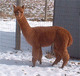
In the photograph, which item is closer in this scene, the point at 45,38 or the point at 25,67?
the point at 25,67

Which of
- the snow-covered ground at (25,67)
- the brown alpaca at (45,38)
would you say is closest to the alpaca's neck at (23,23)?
the brown alpaca at (45,38)

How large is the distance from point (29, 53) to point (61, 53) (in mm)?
2133

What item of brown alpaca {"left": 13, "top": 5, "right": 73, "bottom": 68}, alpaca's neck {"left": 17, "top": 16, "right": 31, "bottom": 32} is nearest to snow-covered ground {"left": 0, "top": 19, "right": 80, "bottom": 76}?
brown alpaca {"left": 13, "top": 5, "right": 73, "bottom": 68}

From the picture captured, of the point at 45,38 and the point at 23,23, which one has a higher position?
the point at 23,23

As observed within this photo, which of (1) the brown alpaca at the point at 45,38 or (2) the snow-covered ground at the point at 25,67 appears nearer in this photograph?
(2) the snow-covered ground at the point at 25,67

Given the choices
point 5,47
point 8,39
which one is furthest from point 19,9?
point 8,39

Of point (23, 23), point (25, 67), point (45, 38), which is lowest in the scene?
point (25, 67)

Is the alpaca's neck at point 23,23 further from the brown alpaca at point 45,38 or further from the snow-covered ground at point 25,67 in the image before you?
the snow-covered ground at point 25,67

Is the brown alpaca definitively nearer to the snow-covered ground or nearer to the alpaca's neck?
the alpaca's neck

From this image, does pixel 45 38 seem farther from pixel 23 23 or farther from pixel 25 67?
pixel 25 67

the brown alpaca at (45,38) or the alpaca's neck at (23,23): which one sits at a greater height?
the alpaca's neck at (23,23)

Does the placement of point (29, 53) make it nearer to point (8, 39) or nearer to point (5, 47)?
point (5, 47)

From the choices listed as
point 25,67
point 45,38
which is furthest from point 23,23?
point 25,67

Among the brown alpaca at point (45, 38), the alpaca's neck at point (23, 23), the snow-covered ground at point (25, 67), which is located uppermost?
the alpaca's neck at point (23, 23)
